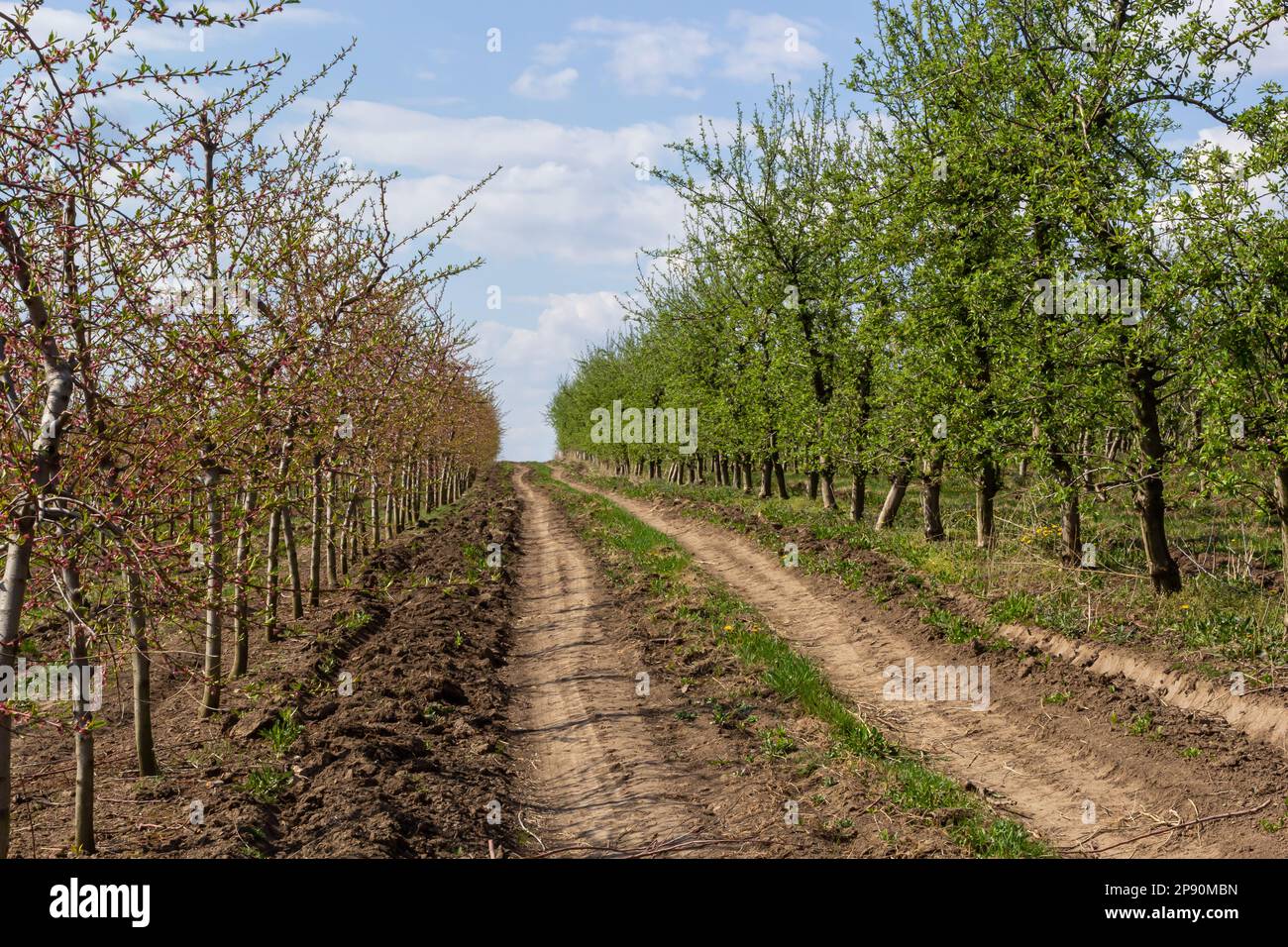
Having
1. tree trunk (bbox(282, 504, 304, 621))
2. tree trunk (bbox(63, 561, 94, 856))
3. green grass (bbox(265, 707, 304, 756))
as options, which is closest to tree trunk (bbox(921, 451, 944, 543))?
tree trunk (bbox(282, 504, 304, 621))

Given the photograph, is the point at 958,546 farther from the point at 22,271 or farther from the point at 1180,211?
the point at 22,271

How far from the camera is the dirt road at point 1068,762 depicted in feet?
22.5

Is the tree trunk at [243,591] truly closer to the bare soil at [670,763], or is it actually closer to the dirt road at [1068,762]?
the bare soil at [670,763]

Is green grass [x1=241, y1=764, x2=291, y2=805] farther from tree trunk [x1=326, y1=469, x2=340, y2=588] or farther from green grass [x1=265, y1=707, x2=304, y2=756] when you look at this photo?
tree trunk [x1=326, y1=469, x2=340, y2=588]

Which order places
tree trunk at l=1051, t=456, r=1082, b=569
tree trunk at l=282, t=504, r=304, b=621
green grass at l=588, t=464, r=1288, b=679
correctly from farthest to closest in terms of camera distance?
1. tree trunk at l=282, t=504, r=304, b=621
2. tree trunk at l=1051, t=456, r=1082, b=569
3. green grass at l=588, t=464, r=1288, b=679

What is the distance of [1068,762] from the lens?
8.27m

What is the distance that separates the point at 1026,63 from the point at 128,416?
1221 cm

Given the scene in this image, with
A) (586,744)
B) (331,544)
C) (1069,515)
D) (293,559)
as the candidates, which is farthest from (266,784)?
(1069,515)

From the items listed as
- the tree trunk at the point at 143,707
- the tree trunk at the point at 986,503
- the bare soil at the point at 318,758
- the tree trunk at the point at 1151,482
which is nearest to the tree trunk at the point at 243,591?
the bare soil at the point at 318,758

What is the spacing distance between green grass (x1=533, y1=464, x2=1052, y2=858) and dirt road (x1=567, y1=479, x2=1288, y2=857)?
394 millimetres

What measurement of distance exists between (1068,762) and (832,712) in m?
2.05

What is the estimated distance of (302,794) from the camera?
730 cm

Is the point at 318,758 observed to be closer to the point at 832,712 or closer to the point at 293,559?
the point at 832,712

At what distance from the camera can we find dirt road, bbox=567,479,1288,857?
6.86 meters
